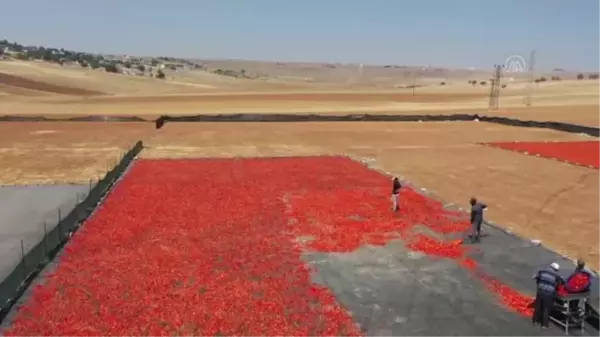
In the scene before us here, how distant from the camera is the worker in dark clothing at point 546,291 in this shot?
12680 millimetres

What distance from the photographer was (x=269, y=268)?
17141 mm

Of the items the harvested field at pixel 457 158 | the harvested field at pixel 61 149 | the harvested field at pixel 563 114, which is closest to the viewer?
the harvested field at pixel 457 158

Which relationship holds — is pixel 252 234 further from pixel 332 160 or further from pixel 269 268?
pixel 332 160

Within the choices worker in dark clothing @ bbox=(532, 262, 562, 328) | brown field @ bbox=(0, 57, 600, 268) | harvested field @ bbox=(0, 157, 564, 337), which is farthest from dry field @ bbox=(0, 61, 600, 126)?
worker in dark clothing @ bbox=(532, 262, 562, 328)

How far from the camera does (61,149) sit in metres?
45.2

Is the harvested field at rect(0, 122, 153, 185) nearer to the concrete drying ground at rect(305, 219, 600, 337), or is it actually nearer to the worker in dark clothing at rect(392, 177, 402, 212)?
the worker in dark clothing at rect(392, 177, 402, 212)

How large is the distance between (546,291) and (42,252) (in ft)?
43.4

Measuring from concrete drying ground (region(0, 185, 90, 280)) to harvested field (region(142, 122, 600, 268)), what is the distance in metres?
14.2

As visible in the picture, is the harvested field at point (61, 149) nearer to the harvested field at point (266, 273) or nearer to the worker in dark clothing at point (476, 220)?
the harvested field at point (266, 273)

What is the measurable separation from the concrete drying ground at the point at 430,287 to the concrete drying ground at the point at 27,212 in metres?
9.19

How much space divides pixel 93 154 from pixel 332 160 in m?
17.1

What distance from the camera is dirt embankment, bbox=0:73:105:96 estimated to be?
4648 inches

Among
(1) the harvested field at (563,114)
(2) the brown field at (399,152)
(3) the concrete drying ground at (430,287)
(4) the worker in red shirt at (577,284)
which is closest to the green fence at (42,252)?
(3) the concrete drying ground at (430,287)

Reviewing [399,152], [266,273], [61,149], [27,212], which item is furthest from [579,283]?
[61,149]
